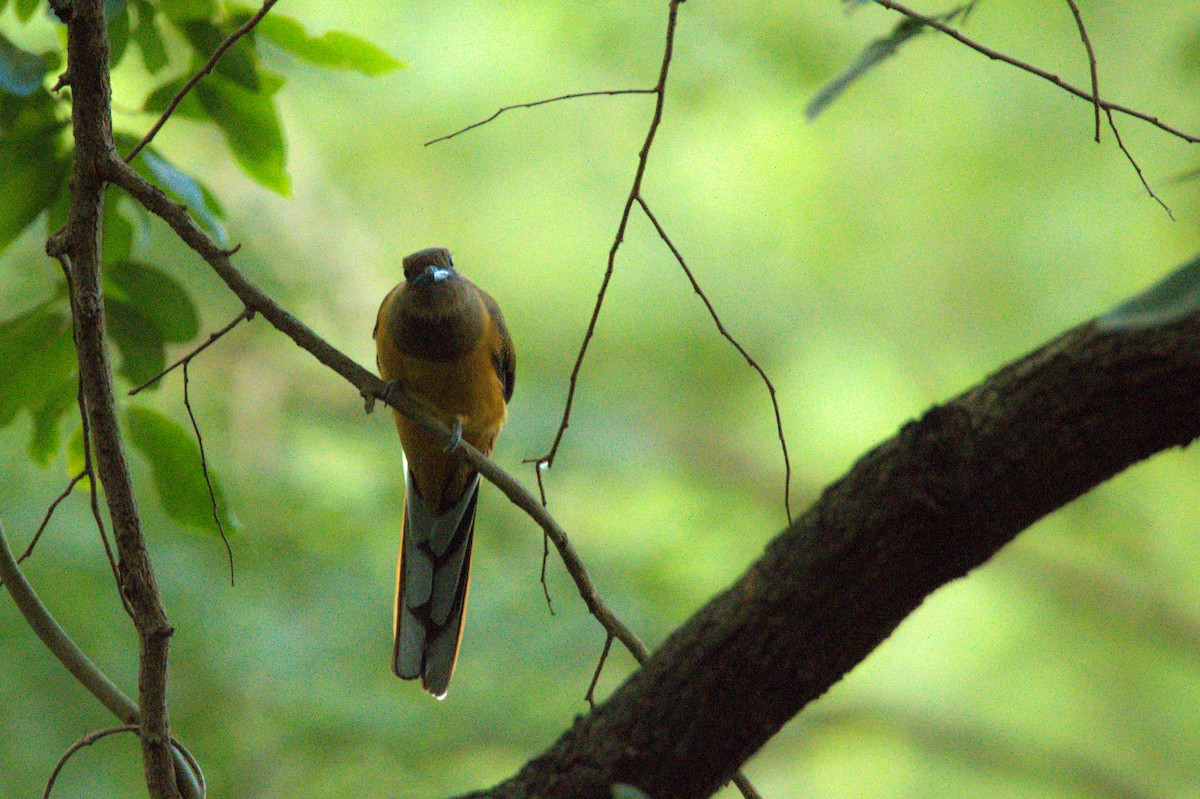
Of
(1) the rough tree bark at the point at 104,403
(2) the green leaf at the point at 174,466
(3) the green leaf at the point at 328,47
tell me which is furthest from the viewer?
(2) the green leaf at the point at 174,466

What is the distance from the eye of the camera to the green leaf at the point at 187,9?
333cm

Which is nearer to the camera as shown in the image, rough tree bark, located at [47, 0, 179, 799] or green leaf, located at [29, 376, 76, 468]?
rough tree bark, located at [47, 0, 179, 799]

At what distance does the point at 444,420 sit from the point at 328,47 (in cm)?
145

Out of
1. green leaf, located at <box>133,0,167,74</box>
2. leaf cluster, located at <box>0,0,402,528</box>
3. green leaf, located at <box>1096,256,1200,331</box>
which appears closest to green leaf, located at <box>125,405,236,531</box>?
leaf cluster, located at <box>0,0,402,528</box>

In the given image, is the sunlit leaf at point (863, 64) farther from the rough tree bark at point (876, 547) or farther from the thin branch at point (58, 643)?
the thin branch at point (58, 643)

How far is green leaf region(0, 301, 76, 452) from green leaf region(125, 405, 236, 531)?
0.79 feet

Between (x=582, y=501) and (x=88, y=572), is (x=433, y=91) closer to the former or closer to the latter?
(x=582, y=501)

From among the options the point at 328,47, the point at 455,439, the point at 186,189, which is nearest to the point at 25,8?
the point at 186,189

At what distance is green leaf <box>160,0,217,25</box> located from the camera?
3.33 meters

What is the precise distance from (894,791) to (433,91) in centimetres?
636

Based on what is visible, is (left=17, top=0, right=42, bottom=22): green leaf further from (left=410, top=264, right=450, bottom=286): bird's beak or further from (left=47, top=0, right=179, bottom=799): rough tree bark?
(left=410, top=264, right=450, bottom=286): bird's beak

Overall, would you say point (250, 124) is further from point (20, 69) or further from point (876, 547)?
point (876, 547)


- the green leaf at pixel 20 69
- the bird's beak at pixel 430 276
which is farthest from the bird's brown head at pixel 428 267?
the green leaf at pixel 20 69

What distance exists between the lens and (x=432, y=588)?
13.8 ft
